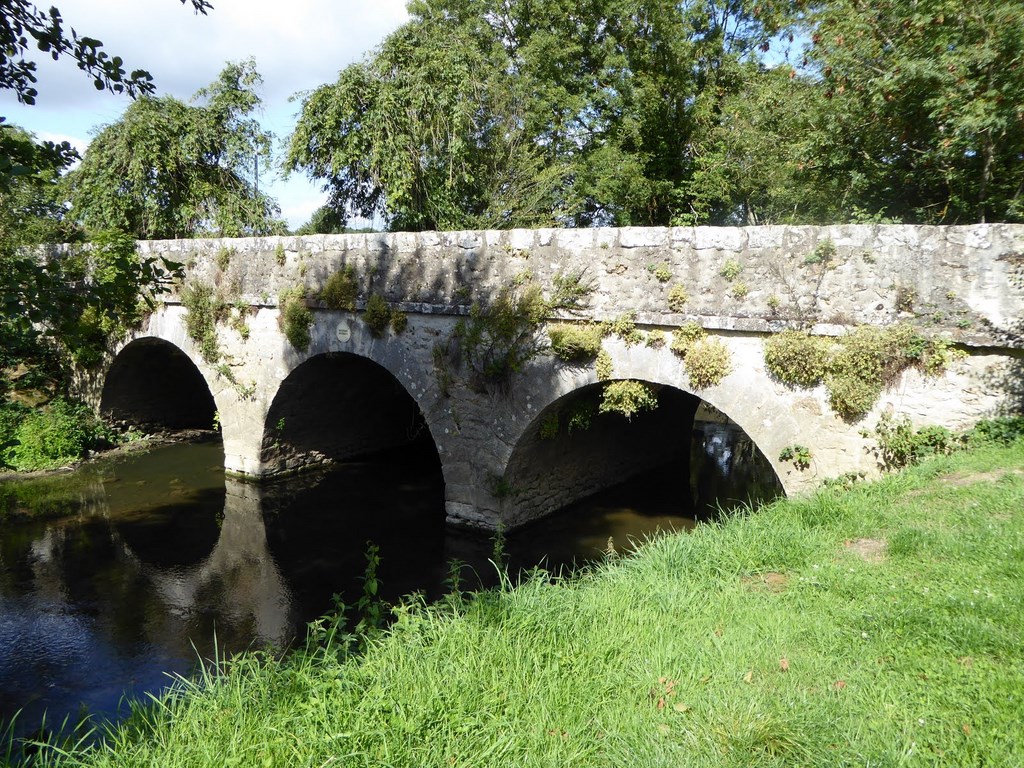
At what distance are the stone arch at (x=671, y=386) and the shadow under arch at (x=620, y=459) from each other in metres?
0.03

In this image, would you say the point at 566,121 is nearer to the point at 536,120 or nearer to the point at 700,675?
the point at 536,120

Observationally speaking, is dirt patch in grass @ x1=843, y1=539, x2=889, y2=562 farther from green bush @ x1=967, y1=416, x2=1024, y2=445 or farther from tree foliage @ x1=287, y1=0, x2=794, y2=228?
tree foliage @ x1=287, y1=0, x2=794, y2=228

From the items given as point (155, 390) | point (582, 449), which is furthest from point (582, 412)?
point (155, 390)

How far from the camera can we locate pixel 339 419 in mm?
13734

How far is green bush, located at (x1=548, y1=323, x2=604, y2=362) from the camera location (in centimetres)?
830

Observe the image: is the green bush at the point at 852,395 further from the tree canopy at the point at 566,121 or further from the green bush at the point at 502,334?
the tree canopy at the point at 566,121

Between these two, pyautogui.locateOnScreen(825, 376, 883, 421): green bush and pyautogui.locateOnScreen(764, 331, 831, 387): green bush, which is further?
pyautogui.locateOnScreen(764, 331, 831, 387): green bush

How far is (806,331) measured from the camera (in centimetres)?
700

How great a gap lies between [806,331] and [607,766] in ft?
16.5

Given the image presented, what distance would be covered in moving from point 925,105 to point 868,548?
5.98m

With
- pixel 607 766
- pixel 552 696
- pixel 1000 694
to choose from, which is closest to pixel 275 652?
pixel 552 696

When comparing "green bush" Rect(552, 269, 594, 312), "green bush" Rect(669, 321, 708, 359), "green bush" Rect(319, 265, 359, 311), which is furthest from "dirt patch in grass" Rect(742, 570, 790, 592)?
"green bush" Rect(319, 265, 359, 311)

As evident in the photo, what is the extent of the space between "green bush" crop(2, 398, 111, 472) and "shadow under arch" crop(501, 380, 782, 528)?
368 inches

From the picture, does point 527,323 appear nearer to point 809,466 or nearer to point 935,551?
point 809,466
